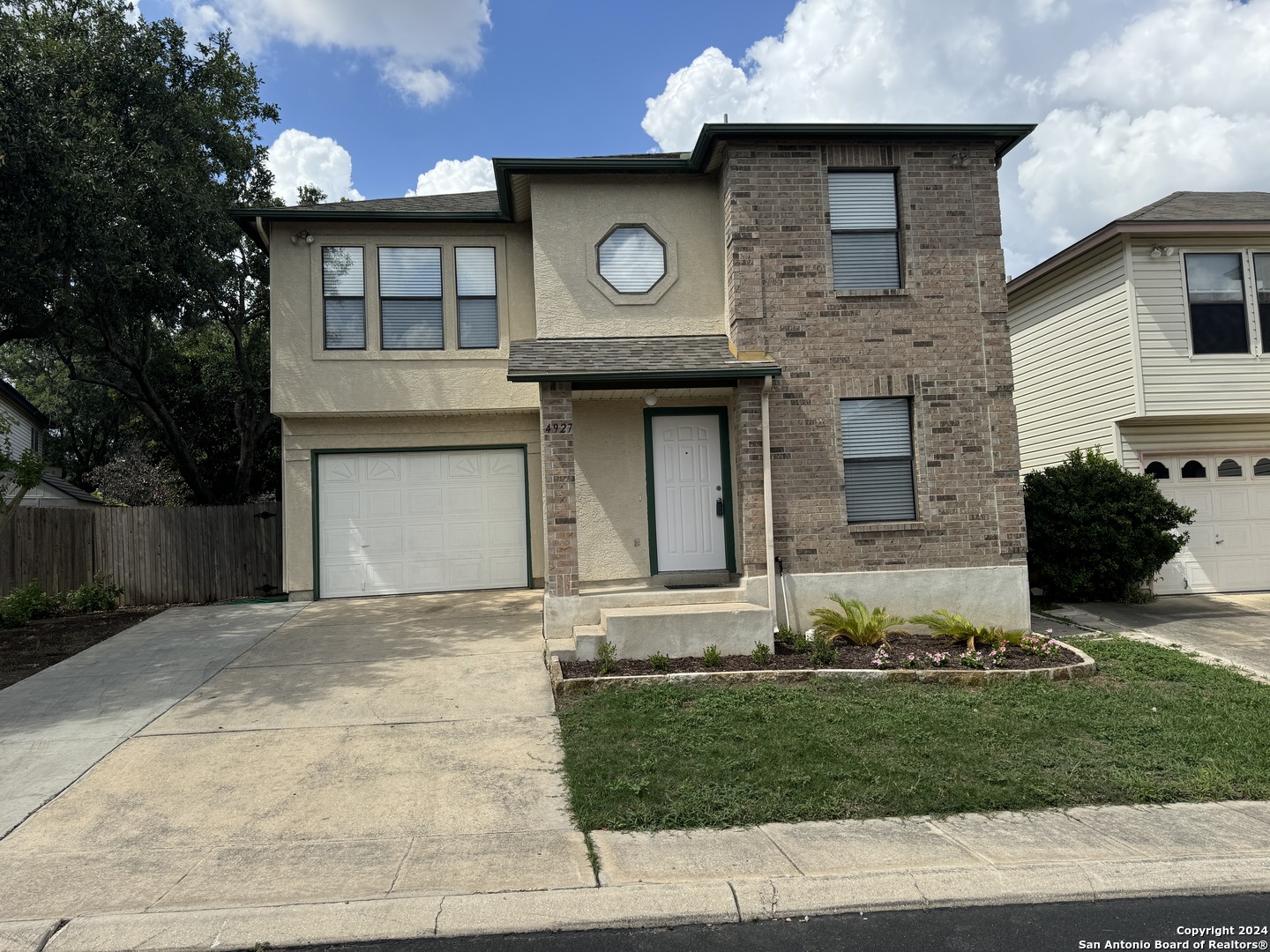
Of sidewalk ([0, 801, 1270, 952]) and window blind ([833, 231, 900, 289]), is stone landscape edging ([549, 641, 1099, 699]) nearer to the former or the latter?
sidewalk ([0, 801, 1270, 952])

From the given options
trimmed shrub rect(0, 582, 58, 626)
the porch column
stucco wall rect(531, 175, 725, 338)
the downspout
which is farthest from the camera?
trimmed shrub rect(0, 582, 58, 626)

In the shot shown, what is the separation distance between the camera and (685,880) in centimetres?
413

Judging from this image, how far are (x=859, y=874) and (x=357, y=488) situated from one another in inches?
411

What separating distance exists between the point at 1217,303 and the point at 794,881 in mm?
13062

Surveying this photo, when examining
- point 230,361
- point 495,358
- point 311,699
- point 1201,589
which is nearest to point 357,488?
point 495,358

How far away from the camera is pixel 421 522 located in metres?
12.9

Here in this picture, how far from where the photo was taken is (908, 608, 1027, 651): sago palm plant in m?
8.67

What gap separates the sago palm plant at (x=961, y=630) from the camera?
867cm

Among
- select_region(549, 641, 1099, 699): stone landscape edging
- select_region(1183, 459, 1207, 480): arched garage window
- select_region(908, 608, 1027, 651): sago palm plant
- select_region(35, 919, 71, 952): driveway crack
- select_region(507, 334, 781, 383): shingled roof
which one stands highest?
select_region(507, 334, 781, 383): shingled roof

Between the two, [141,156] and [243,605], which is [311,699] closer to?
[243,605]

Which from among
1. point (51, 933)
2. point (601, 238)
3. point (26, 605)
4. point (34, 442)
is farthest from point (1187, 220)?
point (34, 442)

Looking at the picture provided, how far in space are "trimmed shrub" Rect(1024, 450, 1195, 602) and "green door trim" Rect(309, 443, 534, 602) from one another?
25.1 ft

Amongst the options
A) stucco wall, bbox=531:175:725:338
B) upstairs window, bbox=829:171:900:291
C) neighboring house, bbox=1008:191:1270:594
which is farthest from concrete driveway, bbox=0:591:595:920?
neighboring house, bbox=1008:191:1270:594

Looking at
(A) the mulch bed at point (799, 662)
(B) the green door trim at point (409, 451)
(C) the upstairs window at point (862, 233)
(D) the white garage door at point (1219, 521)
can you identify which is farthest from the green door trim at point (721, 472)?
(D) the white garage door at point (1219, 521)
